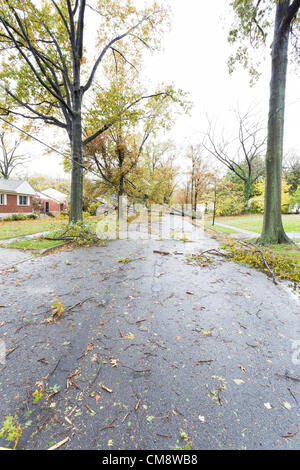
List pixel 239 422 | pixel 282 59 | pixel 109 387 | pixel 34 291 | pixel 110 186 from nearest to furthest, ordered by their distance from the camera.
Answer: pixel 239 422 < pixel 109 387 < pixel 34 291 < pixel 282 59 < pixel 110 186

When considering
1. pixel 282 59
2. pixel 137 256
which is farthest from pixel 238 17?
pixel 137 256

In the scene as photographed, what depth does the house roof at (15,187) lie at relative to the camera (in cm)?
2025

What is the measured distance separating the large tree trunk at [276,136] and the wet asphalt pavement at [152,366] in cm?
457

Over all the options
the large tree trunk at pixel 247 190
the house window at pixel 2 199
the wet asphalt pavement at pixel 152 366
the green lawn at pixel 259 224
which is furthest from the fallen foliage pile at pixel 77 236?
the large tree trunk at pixel 247 190

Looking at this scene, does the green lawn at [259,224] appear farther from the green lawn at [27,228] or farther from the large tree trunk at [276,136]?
the green lawn at [27,228]

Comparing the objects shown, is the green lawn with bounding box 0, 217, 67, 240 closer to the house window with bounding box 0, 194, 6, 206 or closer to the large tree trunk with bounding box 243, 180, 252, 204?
the house window with bounding box 0, 194, 6, 206

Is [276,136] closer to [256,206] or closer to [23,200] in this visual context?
[256,206]

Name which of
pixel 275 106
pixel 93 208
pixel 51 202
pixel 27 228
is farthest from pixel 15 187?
pixel 275 106

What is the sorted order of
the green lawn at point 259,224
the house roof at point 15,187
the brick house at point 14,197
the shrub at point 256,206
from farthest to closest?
the shrub at point 256,206 → the house roof at point 15,187 → the brick house at point 14,197 → the green lawn at point 259,224

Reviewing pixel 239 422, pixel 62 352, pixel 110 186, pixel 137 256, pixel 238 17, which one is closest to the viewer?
pixel 239 422

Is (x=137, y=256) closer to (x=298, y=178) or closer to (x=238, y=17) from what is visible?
(x=238, y=17)

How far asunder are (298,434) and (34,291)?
389 cm

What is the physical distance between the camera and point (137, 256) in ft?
20.5

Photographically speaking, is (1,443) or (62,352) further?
(62,352)
